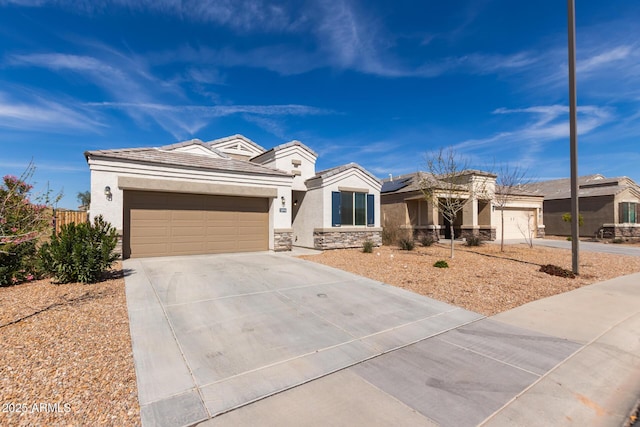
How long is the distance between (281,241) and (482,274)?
25.9ft

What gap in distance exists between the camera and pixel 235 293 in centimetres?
680

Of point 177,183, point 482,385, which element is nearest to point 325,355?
point 482,385

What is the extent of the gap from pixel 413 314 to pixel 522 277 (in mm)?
5230

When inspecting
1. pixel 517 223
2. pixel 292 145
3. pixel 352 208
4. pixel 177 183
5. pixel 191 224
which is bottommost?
pixel 517 223

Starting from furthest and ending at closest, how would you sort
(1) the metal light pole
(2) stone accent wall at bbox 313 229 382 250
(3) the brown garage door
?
(2) stone accent wall at bbox 313 229 382 250 → (3) the brown garage door → (1) the metal light pole

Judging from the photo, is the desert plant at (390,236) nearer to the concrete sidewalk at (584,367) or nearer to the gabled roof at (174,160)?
the gabled roof at (174,160)

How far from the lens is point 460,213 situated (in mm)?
21609

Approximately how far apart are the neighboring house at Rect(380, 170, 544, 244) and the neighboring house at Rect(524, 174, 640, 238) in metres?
4.73

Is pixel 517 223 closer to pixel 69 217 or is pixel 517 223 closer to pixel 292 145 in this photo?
pixel 292 145

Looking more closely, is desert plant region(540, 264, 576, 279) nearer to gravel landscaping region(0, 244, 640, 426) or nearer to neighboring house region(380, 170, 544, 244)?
gravel landscaping region(0, 244, 640, 426)

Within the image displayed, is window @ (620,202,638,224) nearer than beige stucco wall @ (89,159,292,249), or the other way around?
beige stucco wall @ (89,159,292,249)

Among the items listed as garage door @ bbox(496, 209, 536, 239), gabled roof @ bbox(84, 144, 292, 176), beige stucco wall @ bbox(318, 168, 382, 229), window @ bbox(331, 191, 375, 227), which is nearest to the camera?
gabled roof @ bbox(84, 144, 292, 176)

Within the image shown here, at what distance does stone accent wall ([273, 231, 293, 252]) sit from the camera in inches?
526

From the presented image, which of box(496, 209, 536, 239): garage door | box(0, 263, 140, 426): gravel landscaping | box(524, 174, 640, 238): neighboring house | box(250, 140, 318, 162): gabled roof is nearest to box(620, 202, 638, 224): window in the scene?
box(524, 174, 640, 238): neighboring house
